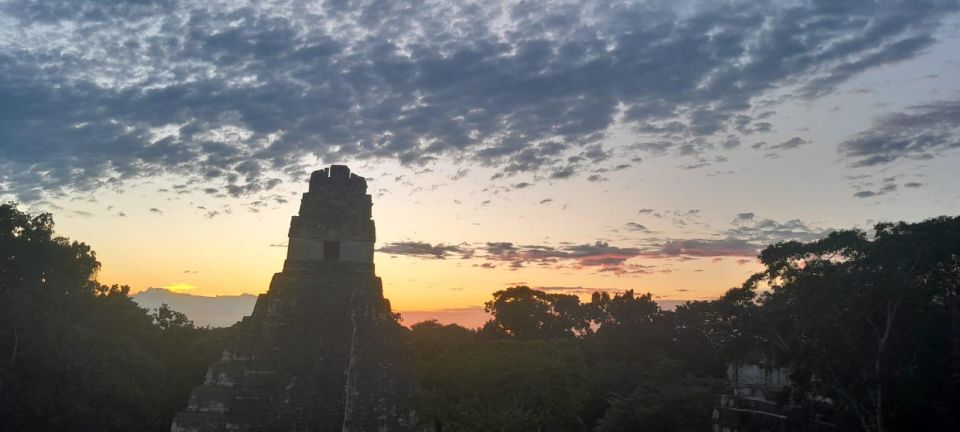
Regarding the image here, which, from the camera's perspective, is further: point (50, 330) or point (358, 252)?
point (50, 330)

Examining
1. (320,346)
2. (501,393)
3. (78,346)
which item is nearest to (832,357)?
(501,393)

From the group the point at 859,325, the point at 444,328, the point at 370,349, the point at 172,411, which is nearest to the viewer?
the point at 370,349

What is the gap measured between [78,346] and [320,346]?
12963 millimetres

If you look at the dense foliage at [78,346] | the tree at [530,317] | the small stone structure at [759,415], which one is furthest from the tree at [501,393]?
the tree at [530,317]

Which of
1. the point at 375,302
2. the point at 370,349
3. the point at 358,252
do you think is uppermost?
the point at 358,252

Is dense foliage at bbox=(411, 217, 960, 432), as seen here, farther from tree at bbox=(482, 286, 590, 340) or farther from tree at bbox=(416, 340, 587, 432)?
tree at bbox=(482, 286, 590, 340)

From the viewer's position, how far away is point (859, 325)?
774 inches

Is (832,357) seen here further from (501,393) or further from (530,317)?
(530,317)

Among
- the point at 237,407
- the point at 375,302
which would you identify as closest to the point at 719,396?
the point at 375,302

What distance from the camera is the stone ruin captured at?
16844 millimetres

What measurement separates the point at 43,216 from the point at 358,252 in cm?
2516

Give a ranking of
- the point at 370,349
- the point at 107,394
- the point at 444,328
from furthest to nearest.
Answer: the point at 444,328
the point at 107,394
the point at 370,349

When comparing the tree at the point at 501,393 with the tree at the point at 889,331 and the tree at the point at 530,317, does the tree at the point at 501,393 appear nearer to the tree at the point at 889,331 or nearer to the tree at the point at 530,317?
the tree at the point at 889,331

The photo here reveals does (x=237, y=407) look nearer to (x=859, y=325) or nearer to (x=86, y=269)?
(x=859, y=325)
